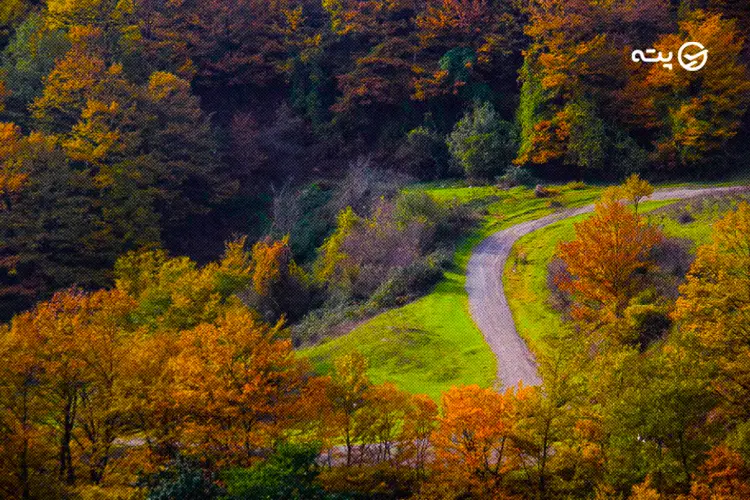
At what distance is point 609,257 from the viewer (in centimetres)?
2677

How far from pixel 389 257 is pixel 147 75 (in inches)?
1193

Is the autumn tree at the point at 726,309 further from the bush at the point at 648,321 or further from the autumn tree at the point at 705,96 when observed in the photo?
the autumn tree at the point at 705,96

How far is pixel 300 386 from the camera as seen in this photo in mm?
21625

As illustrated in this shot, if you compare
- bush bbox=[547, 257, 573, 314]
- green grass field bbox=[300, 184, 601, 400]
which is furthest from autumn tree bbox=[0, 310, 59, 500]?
bush bbox=[547, 257, 573, 314]

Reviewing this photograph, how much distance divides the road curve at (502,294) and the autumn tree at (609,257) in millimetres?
3718

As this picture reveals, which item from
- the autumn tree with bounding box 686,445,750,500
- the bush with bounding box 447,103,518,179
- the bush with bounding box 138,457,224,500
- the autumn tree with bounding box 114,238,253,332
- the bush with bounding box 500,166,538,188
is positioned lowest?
the autumn tree with bounding box 686,445,750,500

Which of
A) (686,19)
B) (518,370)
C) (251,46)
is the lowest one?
(518,370)

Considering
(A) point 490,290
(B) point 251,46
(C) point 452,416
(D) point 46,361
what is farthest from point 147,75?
(C) point 452,416

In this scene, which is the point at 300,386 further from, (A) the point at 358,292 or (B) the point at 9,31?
(B) the point at 9,31

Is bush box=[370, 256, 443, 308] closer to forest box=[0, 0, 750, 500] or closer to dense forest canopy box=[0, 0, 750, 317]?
forest box=[0, 0, 750, 500]

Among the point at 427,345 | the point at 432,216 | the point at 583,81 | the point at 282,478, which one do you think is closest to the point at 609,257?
the point at 427,345

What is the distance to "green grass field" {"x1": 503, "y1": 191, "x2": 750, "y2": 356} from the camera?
31702mm

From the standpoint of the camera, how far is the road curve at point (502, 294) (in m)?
28.8

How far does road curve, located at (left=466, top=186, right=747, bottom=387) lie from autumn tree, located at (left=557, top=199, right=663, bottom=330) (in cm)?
372
